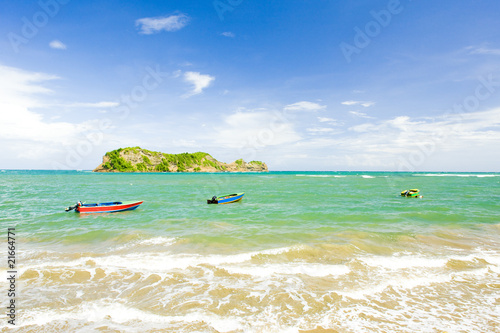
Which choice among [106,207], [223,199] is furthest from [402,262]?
[106,207]

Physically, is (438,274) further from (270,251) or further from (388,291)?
(270,251)

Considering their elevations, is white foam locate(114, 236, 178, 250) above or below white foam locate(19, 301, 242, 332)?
below

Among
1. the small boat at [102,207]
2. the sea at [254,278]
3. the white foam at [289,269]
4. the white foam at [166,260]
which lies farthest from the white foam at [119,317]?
the small boat at [102,207]

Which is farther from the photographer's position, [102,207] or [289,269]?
[102,207]

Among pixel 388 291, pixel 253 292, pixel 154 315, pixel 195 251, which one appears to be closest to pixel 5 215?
pixel 195 251

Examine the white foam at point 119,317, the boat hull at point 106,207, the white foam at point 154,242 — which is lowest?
the white foam at point 154,242

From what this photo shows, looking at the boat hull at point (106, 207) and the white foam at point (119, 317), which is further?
the boat hull at point (106, 207)

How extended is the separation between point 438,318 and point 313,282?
3634mm

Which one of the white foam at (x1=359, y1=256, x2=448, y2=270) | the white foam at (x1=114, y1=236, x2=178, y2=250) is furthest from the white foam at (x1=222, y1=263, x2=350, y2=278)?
the white foam at (x1=114, y1=236, x2=178, y2=250)

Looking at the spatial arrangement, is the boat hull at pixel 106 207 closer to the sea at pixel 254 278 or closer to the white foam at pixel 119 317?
the sea at pixel 254 278

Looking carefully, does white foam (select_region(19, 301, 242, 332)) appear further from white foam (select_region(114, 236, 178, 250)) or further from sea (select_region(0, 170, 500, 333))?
white foam (select_region(114, 236, 178, 250))

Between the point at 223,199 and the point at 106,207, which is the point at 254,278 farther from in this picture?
the point at 223,199

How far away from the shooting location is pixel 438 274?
9.67 meters

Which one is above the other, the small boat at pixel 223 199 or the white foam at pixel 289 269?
the small boat at pixel 223 199
